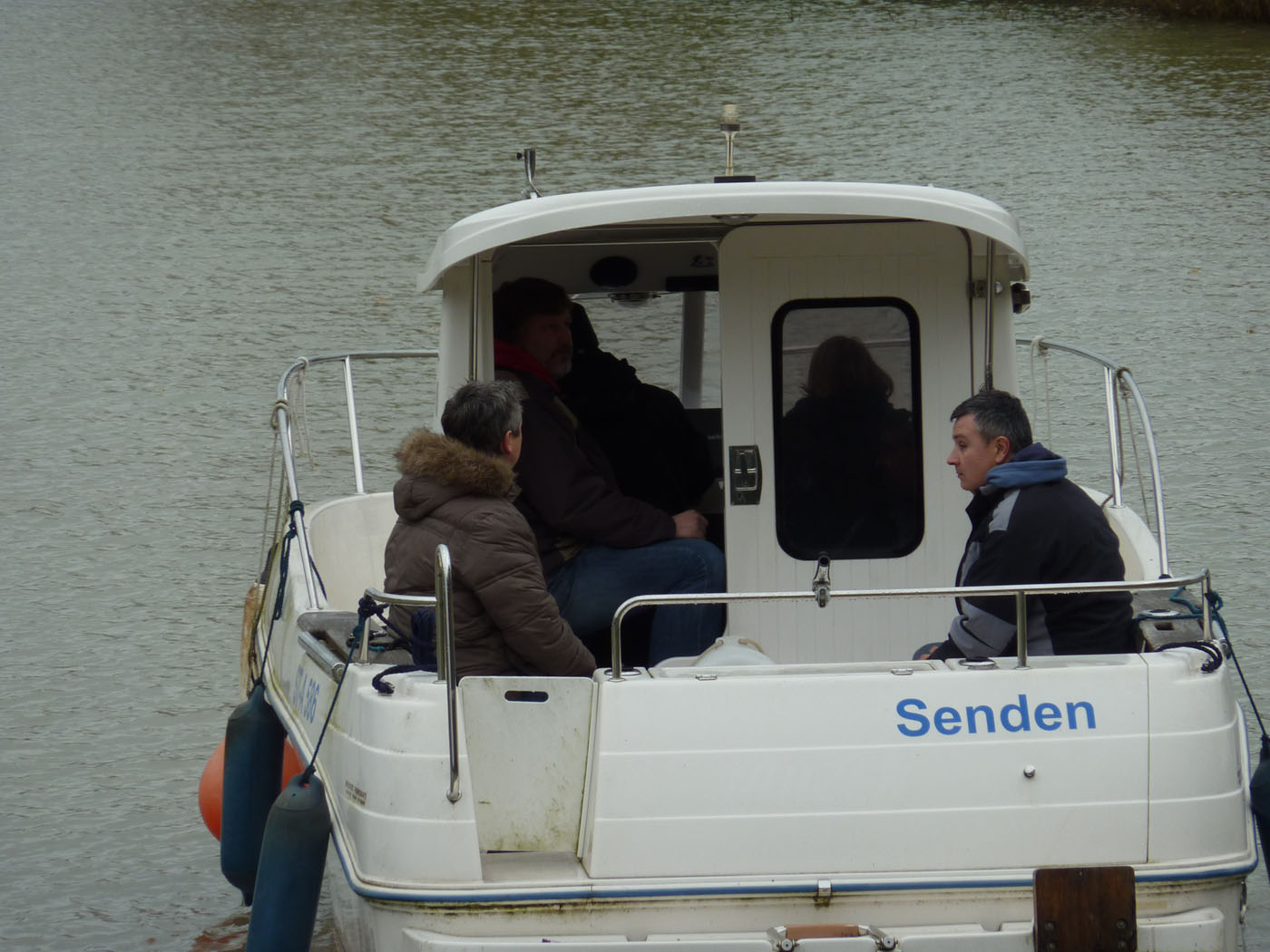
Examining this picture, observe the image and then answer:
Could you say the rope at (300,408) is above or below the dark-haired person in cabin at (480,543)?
above

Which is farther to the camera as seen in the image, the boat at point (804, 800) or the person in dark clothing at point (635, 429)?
the person in dark clothing at point (635, 429)

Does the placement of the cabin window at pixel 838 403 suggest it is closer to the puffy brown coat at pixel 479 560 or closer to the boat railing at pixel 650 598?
the puffy brown coat at pixel 479 560

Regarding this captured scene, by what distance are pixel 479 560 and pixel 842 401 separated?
160 cm

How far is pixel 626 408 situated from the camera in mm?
5637

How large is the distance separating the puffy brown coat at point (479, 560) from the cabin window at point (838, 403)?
1.26 metres

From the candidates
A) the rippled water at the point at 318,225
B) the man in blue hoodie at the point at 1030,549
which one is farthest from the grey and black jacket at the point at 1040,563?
the rippled water at the point at 318,225

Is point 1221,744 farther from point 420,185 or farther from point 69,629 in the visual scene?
point 420,185

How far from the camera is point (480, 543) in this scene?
406cm

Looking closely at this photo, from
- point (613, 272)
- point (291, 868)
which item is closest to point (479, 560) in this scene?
point (291, 868)

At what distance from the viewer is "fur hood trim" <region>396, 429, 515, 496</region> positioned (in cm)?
413

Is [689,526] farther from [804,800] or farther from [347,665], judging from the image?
[804,800]

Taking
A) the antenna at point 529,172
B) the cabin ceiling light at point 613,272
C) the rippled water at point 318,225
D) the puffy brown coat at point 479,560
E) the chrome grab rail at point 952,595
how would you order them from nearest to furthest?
the chrome grab rail at point 952,595, the puffy brown coat at point 479,560, the antenna at point 529,172, the cabin ceiling light at point 613,272, the rippled water at point 318,225

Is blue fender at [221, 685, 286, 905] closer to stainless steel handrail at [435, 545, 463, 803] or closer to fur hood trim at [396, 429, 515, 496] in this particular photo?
fur hood trim at [396, 429, 515, 496]

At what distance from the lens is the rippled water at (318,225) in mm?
8250
